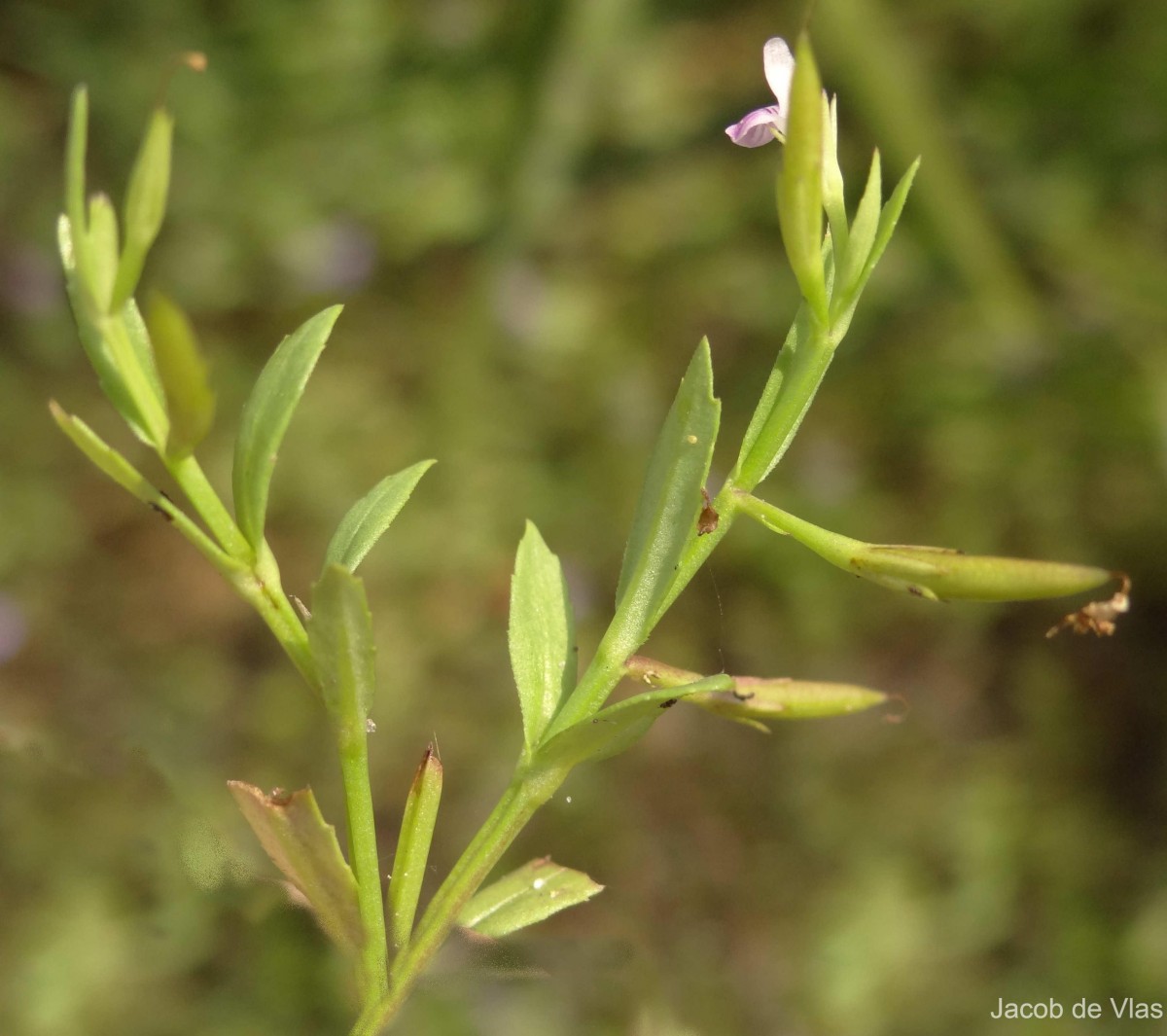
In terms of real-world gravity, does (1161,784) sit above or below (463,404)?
below

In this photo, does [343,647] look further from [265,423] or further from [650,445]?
[650,445]

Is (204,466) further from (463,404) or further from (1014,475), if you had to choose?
(1014,475)

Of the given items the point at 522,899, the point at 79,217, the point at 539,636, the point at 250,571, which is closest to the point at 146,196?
the point at 79,217

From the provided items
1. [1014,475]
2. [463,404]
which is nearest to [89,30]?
[463,404]

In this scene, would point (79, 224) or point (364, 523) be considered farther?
point (364, 523)

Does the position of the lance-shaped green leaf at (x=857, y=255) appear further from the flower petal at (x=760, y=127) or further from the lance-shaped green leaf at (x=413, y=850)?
the lance-shaped green leaf at (x=413, y=850)

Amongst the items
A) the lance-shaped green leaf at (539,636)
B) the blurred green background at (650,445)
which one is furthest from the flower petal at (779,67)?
the blurred green background at (650,445)

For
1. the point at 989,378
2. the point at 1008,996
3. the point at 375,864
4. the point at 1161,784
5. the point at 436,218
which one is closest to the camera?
the point at 375,864
